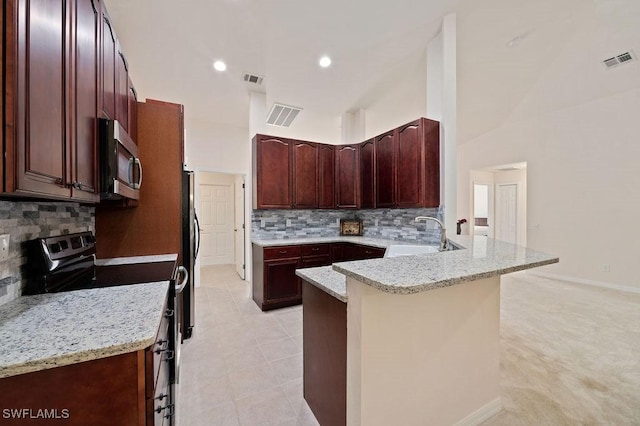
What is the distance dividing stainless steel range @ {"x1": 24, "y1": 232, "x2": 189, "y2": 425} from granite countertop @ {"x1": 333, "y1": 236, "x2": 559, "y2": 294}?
0.95 m

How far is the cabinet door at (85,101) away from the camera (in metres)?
0.99

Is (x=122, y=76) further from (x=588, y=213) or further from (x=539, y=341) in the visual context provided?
(x=588, y=213)

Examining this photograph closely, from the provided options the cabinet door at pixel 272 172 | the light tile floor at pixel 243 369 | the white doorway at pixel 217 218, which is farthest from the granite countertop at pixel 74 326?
the white doorway at pixel 217 218

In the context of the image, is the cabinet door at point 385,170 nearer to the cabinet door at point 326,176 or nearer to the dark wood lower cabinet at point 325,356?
the cabinet door at point 326,176

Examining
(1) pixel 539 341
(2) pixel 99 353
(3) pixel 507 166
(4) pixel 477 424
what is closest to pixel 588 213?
(3) pixel 507 166

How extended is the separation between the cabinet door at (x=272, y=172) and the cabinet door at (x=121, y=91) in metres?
1.91

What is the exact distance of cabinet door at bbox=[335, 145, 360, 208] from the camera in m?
4.10

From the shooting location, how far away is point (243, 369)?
2156mm

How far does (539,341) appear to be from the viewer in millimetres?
2549

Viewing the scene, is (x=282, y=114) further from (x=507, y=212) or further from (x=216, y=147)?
(x=507, y=212)

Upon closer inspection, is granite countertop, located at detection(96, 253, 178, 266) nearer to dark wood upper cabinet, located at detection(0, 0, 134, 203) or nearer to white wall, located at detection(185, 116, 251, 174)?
dark wood upper cabinet, located at detection(0, 0, 134, 203)

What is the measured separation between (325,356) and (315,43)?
10.2 feet

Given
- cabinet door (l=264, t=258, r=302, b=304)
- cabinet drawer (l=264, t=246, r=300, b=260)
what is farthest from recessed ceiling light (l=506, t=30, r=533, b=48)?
cabinet door (l=264, t=258, r=302, b=304)

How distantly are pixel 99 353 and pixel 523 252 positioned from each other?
6.48ft
